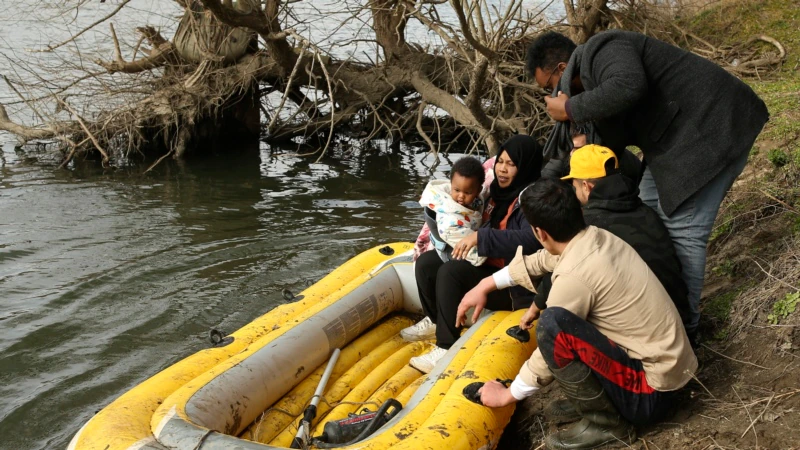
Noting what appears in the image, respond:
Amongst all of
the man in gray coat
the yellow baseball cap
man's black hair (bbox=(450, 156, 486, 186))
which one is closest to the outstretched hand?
the man in gray coat

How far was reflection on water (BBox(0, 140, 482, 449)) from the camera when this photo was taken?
5289 mm

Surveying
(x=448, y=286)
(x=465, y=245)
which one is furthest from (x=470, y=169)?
(x=448, y=286)

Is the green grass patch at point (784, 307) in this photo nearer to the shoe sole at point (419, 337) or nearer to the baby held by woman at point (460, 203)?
the baby held by woman at point (460, 203)

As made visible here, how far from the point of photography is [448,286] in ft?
14.2

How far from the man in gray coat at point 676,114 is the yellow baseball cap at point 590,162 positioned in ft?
0.49

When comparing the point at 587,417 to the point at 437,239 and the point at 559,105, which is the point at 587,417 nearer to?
the point at 559,105

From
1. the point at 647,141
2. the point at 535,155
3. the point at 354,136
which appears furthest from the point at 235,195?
the point at 647,141

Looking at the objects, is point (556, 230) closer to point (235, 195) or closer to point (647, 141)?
point (647, 141)

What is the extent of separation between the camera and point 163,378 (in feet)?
12.6

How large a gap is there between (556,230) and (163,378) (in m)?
2.04

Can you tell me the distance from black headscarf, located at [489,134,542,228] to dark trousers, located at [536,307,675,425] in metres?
1.37

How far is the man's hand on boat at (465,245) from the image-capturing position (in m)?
4.11

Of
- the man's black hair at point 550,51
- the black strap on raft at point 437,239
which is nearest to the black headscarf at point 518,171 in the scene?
the black strap on raft at point 437,239

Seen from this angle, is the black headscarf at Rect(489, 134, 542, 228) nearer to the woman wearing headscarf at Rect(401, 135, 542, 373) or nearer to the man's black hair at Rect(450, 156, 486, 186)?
the woman wearing headscarf at Rect(401, 135, 542, 373)
